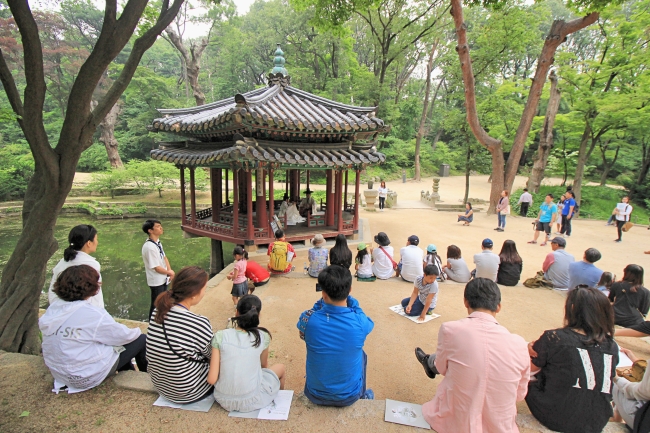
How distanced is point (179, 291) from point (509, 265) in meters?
6.02

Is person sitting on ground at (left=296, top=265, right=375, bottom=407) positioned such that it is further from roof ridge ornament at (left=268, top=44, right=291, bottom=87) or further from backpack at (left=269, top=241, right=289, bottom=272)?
roof ridge ornament at (left=268, top=44, right=291, bottom=87)

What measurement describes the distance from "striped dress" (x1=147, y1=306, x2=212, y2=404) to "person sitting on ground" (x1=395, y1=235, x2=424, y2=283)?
4471 mm

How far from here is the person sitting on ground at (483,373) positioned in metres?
2.21

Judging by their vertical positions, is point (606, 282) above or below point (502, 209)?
below

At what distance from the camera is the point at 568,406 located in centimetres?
241

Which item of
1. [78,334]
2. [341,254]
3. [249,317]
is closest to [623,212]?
[341,254]

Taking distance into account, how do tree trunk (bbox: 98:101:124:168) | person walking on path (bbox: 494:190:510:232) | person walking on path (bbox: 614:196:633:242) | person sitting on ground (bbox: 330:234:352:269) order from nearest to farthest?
person sitting on ground (bbox: 330:234:352:269) → person walking on path (bbox: 614:196:633:242) → person walking on path (bbox: 494:190:510:232) → tree trunk (bbox: 98:101:124:168)

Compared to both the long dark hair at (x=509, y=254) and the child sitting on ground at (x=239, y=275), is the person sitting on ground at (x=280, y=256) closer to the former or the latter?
the child sitting on ground at (x=239, y=275)

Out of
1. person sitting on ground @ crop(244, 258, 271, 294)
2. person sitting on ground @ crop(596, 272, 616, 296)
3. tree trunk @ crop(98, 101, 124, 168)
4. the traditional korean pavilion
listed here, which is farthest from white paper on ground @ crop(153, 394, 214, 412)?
tree trunk @ crop(98, 101, 124, 168)

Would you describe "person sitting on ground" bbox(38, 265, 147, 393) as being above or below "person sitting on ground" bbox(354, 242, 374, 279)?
above

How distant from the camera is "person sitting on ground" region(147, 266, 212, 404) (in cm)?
241

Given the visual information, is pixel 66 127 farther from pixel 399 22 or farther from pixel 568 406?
pixel 399 22

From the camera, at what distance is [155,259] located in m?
4.69

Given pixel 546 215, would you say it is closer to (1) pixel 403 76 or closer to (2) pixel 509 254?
(2) pixel 509 254
